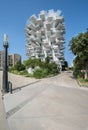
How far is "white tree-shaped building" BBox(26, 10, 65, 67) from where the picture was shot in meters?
107

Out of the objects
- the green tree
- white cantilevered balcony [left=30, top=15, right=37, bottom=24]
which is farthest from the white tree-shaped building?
the green tree

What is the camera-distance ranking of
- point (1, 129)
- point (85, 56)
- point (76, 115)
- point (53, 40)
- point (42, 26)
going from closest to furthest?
point (1, 129) → point (76, 115) → point (85, 56) → point (53, 40) → point (42, 26)

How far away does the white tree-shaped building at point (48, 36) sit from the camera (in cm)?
10725

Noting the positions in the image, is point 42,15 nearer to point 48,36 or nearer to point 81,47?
point 48,36

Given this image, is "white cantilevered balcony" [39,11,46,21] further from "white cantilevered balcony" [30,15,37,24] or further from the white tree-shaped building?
"white cantilevered balcony" [30,15,37,24]

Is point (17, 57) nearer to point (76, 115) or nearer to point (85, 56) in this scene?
point (85, 56)

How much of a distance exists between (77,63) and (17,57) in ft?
462

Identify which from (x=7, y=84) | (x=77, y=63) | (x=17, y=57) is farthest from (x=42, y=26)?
(x=7, y=84)

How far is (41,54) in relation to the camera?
367 feet

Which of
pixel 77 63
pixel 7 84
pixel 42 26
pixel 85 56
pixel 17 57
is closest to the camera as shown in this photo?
pixel 7 84

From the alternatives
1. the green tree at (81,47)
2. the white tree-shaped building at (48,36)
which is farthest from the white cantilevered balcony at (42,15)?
the green tree at (81,47)

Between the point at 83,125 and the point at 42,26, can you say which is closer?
the point at 83,125

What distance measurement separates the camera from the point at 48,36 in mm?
109312

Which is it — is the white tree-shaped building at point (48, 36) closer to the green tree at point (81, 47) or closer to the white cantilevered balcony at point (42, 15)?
the white cantilevered balcony at point (42, 15)
